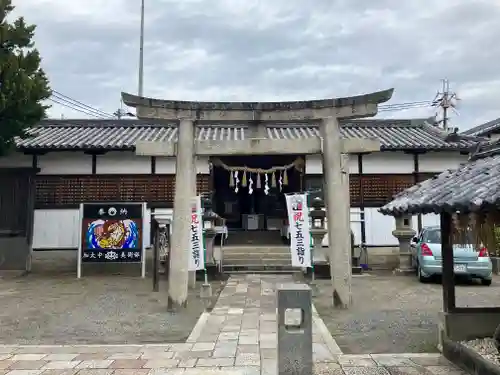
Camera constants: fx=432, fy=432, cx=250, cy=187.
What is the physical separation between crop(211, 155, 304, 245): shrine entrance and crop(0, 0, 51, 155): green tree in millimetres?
7581

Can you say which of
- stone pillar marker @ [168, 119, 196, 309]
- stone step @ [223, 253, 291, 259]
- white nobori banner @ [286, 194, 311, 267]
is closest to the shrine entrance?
stone step @ [223, 253, 291, 259]

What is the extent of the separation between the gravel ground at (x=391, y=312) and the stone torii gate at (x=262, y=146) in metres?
0.83

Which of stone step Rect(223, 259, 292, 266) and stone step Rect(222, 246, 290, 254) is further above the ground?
stone step Rect(222, 246, 290, 254)

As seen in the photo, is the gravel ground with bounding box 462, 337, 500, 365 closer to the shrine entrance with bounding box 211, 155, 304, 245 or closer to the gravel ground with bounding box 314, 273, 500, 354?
the gravel ground with bounding box 314, 273, 500, 354

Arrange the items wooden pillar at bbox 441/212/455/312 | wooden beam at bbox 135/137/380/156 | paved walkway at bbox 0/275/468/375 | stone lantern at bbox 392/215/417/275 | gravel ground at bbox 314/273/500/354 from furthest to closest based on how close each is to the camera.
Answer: stone lantern at bbox 392/215/417/275
wooden beam at bbox 135/137/380/156
gravel ground at bbox 314/273/500/354
wooden pillar at bbox 441/212/455/312
paved walkway at bbox 0/275/468/375

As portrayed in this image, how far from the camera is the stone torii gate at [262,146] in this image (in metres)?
9.03

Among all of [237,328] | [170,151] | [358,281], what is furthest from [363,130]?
[237,328]

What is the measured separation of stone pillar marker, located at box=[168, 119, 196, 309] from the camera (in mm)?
8992

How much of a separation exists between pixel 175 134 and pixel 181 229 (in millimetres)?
10021

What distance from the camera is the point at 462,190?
190 inches

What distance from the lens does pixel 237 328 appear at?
7.49m

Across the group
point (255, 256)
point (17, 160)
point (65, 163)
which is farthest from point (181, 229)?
point (17, 160)

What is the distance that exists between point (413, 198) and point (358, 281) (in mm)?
7885

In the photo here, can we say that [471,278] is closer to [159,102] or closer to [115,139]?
[159,102]
